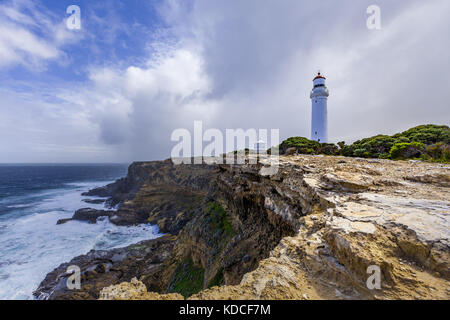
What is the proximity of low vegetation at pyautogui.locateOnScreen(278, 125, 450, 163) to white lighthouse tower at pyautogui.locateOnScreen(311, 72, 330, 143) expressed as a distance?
557cm

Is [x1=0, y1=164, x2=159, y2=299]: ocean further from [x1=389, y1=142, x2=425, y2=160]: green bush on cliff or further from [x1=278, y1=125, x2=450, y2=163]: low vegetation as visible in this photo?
[x1=389, y1=142, x2=425, y2=160]: green bush on cliff

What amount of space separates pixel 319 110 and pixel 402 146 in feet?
64.4

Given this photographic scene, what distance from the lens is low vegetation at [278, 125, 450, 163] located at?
13.3m

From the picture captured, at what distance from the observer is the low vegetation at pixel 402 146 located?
13.3 metres

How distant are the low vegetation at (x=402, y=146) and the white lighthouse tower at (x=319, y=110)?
5.57m

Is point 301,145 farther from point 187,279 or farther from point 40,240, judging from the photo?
point 40,240

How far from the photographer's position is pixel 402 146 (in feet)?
47.9

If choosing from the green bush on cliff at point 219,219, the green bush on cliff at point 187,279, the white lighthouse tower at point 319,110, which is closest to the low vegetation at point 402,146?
the white lighthouse tower at point 319,110

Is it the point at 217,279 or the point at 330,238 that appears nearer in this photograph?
the point at 330,238

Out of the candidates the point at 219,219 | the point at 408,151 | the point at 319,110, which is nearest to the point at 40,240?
the point at 219,219
